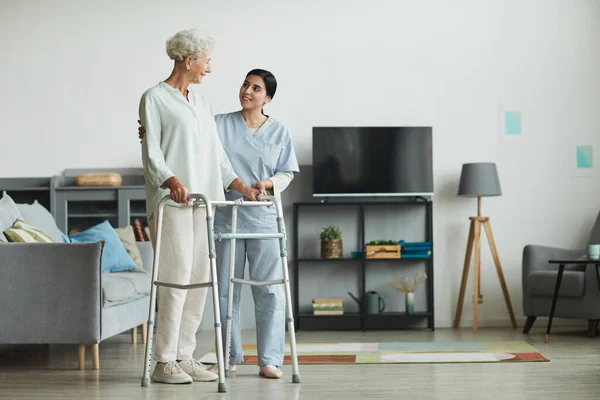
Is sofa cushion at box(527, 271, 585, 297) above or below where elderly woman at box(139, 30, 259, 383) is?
below

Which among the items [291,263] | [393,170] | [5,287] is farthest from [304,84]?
[5,287]

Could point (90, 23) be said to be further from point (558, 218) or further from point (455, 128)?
point (558, 218)

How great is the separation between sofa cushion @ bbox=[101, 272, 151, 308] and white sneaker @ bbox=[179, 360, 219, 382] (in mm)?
817

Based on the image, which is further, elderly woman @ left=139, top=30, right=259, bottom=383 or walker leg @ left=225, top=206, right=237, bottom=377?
walker leg @ left=225, top=206, right=237, bottom=377

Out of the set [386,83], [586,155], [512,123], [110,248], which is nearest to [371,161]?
[386,83]

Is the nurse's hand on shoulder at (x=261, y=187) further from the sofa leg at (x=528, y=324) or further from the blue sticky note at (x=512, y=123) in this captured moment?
the blue sticky note at (x=512, y=123)

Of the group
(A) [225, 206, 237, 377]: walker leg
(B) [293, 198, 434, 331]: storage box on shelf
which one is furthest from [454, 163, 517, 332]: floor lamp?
(A) [225, 206, 237, 377]: walker leg

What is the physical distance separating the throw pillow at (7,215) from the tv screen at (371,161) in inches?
89.8

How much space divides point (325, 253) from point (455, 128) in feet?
4.65

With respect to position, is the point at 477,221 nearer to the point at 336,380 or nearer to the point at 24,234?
the point at 336,380

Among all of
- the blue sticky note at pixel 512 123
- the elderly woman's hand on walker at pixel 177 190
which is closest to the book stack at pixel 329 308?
the blue sticky note at pixel 512 123

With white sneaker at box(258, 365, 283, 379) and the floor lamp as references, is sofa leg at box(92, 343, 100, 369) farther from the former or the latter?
the floor lamp

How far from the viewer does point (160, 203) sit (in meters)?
3.46

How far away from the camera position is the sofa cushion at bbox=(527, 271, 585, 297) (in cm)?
568
